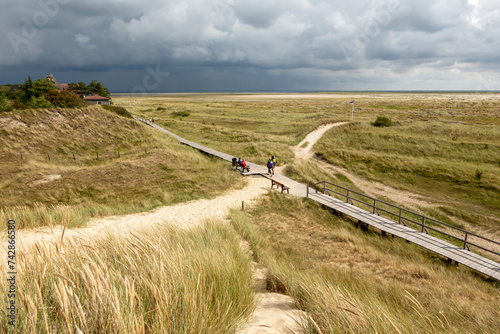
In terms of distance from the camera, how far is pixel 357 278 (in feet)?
17.9

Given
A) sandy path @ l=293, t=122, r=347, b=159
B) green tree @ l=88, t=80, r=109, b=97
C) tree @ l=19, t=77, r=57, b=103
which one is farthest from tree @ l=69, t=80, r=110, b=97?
sandy path @ l=293, t=122, r=347, b=159

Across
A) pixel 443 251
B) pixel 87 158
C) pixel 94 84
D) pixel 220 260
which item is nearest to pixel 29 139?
Result: pixel 87 158

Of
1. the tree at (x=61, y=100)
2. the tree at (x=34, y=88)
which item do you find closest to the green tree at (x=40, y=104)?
the tree at (x=61, y=100)

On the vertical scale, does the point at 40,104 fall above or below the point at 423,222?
above

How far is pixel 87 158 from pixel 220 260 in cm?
2602

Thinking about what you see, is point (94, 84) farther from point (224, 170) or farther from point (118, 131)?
point (224, 170)

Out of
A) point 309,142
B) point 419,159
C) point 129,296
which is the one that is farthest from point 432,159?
point 129,296

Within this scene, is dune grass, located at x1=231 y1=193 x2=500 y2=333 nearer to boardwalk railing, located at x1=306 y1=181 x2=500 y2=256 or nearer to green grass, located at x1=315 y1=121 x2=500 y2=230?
boardwalk railing, located at x1=306 y1=181 x2=500 y2=256

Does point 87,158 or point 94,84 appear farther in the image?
point 94,84

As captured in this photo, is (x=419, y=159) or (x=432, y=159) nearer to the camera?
(x=419, y=159)

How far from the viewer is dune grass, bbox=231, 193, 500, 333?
272cm

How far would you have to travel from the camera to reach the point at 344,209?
1368cm

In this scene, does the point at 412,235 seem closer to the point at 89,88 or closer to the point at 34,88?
the point at 34,88

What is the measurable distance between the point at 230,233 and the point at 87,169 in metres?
17.8
